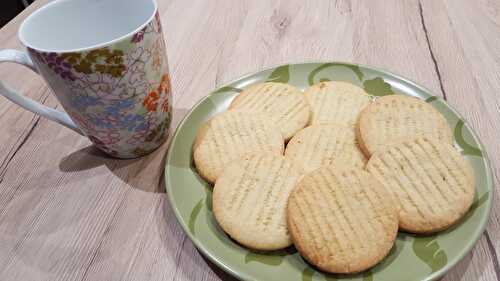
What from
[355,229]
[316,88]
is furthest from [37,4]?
[355,229]

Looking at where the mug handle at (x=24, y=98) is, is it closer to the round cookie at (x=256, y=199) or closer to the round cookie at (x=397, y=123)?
the round cookie at (x=256, y=199)

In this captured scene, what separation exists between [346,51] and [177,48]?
1.21 feet

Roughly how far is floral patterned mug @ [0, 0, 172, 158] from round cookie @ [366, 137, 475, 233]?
320 mm

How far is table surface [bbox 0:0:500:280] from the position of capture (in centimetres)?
52

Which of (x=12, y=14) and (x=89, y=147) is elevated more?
(x=89, y=147)

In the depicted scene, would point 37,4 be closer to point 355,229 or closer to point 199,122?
point 199,122

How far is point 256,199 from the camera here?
0.49 meters

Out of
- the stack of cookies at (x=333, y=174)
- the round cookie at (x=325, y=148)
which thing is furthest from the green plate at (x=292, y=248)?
the round cookie at (x=325, y=148)

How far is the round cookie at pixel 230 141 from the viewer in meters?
0.54

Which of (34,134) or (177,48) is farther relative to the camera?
(177,48)

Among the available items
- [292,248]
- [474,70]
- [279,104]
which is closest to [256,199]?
[292,248]

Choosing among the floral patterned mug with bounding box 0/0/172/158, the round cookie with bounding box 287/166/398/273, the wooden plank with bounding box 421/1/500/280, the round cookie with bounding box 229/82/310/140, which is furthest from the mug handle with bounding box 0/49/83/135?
the wooden plank with bounding box 421/1/500/280

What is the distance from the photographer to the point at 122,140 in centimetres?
59

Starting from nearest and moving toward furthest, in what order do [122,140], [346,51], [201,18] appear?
[122,140] → [346,51] → [201,18]
